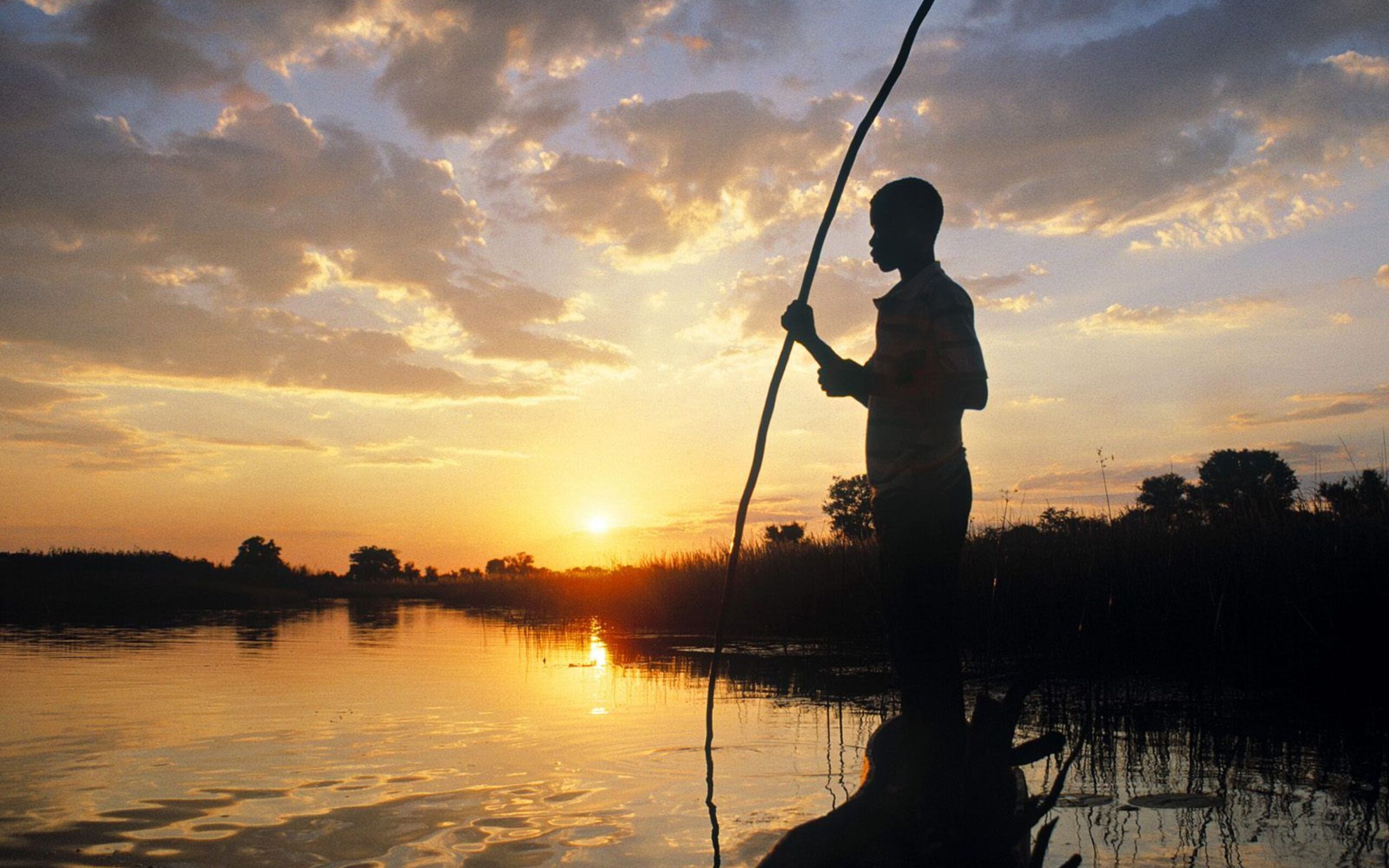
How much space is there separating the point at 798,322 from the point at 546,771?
3452 mm

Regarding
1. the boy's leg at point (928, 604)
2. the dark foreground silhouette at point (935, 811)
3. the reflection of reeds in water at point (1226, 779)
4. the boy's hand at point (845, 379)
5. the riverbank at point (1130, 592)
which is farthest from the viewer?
the riverbank at point (1130, 592)

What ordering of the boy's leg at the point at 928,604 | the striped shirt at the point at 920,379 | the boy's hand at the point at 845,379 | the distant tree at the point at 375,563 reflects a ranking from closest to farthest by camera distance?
the boy's leg at the point at 928,604 → the striped shirt at the point at 920,379 → the boy's hand at the point at 845,379 → the distant tree at the point at 375,563

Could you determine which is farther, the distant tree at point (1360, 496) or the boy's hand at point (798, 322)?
the distant tree at point (1360, 496)

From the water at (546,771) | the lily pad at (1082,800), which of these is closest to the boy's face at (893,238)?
the water at (546,771)

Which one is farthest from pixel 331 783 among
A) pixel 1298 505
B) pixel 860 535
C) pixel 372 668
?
pixel 860 535

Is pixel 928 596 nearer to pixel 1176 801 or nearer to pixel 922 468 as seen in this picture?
pixel 922 468

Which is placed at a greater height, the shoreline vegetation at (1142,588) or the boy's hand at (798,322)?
the boy's hand at (798,322)

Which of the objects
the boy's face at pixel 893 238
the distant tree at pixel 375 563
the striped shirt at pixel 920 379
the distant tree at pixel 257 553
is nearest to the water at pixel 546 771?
the striped shirt at pixel 920 379

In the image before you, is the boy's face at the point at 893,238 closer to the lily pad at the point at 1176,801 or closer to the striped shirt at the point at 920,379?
the striped shirt at the point at 920,379

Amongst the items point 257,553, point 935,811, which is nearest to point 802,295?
point 935,811

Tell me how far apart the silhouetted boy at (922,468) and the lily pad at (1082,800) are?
2.02 metres

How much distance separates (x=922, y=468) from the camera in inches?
124

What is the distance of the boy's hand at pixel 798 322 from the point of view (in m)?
3.49

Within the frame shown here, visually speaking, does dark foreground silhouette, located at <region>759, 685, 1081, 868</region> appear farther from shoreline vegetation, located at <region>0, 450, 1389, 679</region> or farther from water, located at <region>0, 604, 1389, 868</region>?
shoreline vegetation, located at <region>0, 450, 1389, 679</region>
